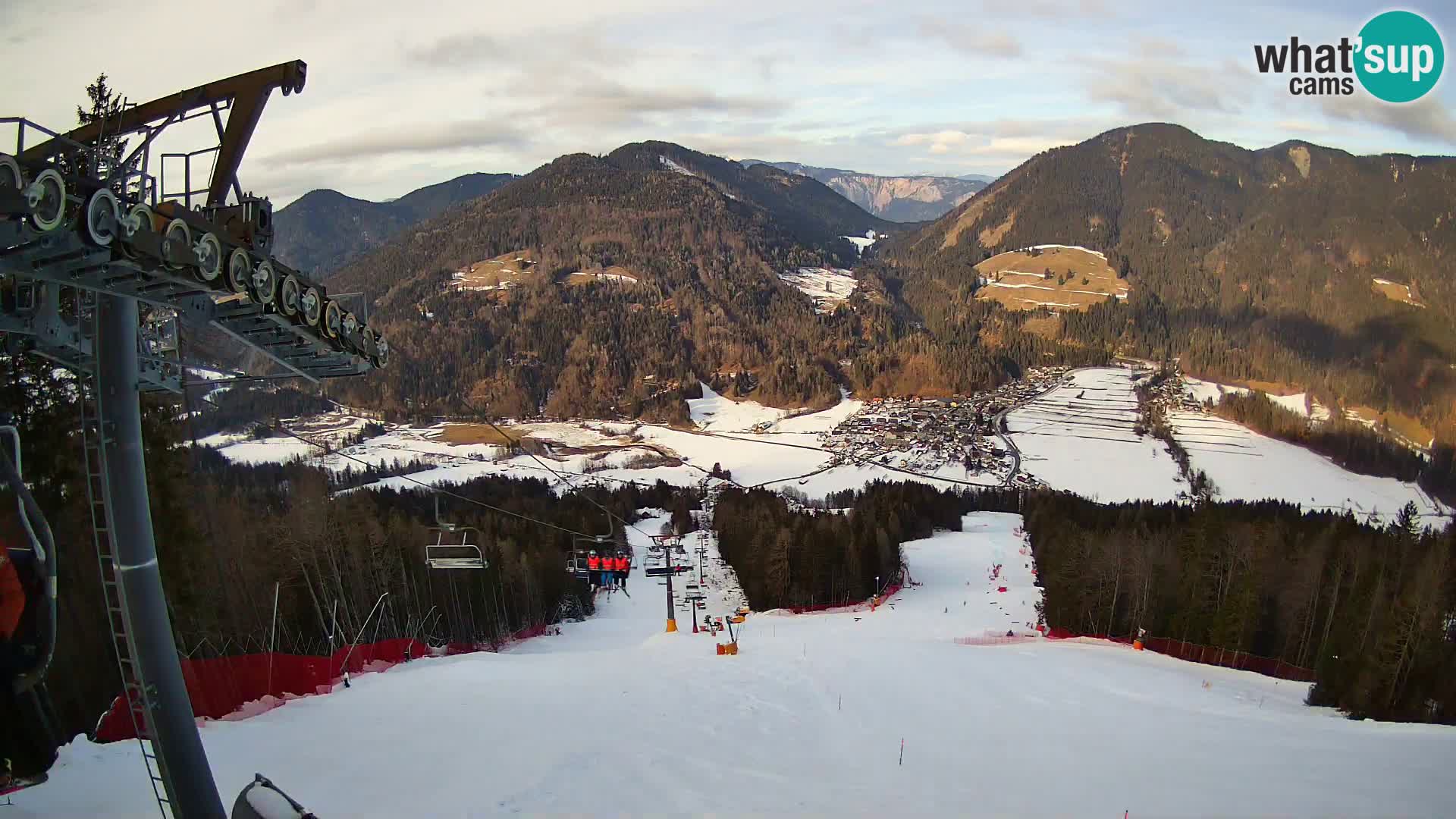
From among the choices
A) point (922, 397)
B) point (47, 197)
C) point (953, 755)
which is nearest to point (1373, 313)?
point (922, 397)

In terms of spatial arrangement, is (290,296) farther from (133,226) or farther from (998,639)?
(998,639)

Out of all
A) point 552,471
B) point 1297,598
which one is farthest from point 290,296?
point 552,471

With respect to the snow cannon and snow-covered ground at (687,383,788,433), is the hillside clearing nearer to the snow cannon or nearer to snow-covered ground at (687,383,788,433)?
snow-covered ground at (687,383,788,433)

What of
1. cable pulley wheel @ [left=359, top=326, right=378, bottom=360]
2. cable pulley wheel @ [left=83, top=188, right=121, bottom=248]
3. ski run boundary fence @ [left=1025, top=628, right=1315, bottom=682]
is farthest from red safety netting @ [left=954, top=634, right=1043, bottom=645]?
cable pulley wheel @ [left=83, top=188, right=121, bottom=248]

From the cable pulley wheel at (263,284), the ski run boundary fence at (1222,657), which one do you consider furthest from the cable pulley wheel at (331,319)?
the ski run boundary fence at (1222,657)

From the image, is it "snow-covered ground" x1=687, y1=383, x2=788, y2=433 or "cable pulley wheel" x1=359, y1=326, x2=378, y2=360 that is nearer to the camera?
"cable pulley wheel" x1=359, y1=326, x2=378, y2=360
